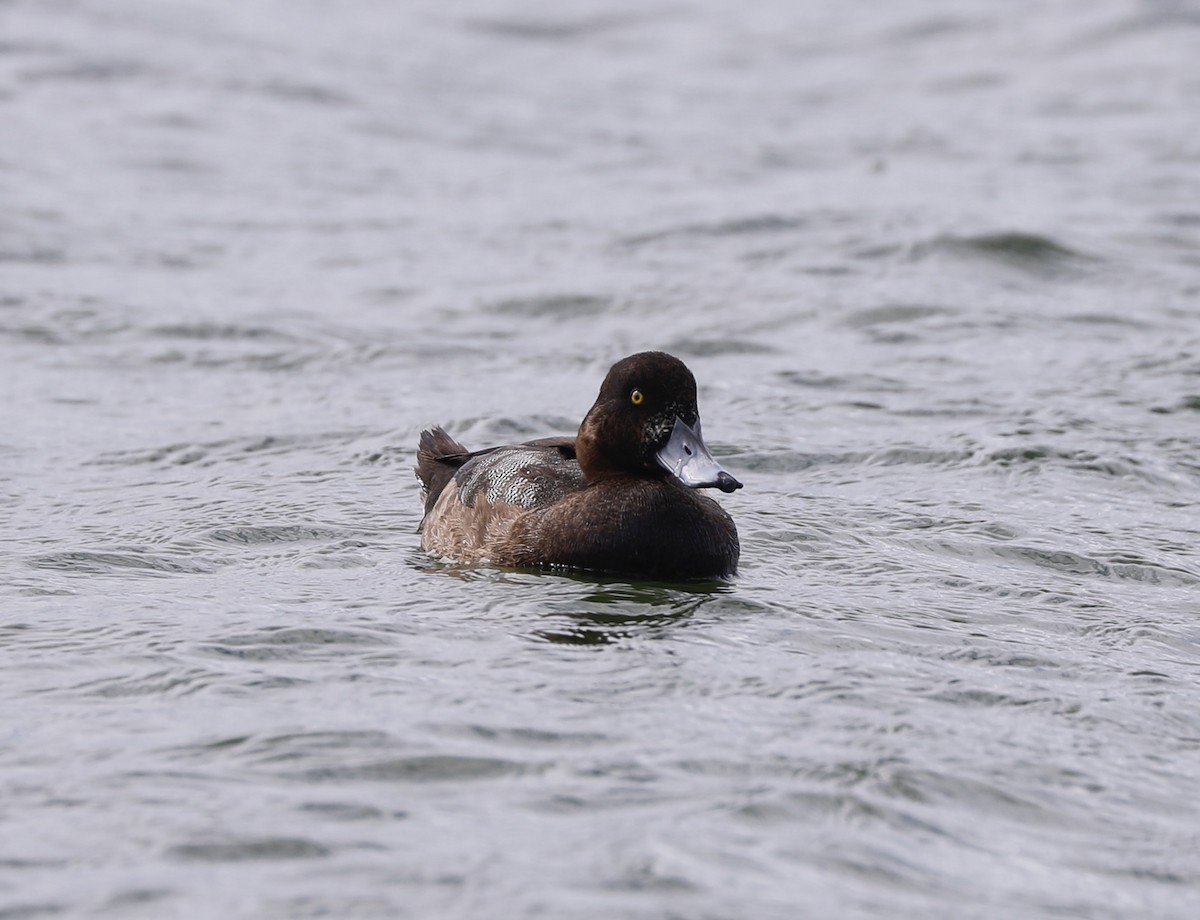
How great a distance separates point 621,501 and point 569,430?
3.04 m

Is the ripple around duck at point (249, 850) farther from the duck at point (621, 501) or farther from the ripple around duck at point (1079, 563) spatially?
the ripple around duck at point (1079, 563)

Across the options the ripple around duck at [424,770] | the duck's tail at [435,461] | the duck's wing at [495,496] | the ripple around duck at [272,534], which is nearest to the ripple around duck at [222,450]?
the duck's tail at [435,461]

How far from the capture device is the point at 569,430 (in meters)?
10.9

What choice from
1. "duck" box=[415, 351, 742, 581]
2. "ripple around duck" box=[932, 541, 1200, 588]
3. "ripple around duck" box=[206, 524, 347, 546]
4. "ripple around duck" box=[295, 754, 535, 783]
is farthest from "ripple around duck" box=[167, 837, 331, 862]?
"ripple around duck" box=[932, 541, 1200, 588]

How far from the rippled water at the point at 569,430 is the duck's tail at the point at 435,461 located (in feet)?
0.74

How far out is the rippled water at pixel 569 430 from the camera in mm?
5195

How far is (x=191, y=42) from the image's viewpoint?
2548 centimetres

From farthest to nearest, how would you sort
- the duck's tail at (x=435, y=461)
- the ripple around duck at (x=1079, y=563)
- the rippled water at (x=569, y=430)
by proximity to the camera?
1. the duck's tail at (x=435, y=461)
2. the ripple around duck at (x=1079, y=563)
3. the rippled water at (x=569, y=430)

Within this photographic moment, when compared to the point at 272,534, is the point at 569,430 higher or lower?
higher

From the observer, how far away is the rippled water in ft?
17.0

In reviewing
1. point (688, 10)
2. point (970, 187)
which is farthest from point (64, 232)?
point (688, 10)

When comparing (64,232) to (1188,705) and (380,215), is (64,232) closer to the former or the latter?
(380,215)

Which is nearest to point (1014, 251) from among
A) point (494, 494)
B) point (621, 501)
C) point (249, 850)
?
point (494, 494)

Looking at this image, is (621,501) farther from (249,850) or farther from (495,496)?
(249,850)
